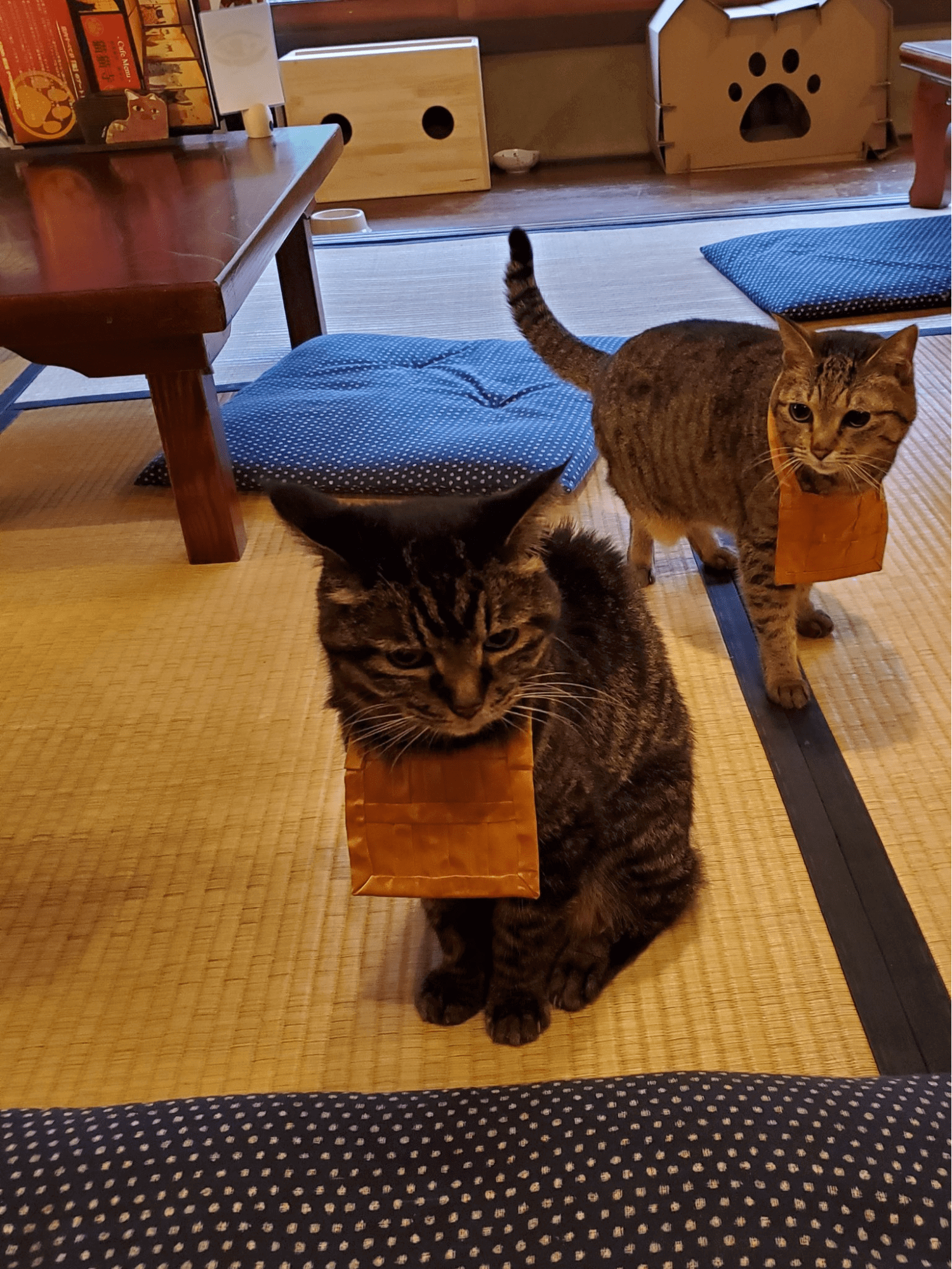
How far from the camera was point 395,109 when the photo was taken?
4.47 m

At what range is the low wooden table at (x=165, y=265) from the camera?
162cm

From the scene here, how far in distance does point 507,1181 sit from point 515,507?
22.1 inches

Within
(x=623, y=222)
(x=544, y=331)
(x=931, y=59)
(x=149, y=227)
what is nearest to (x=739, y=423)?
(x=544, y=331)

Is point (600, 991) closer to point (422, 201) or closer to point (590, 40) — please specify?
point (422, 201)

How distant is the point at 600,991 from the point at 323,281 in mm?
2978

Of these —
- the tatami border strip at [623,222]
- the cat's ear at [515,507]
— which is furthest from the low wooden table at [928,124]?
the cat's ear at [515,507]

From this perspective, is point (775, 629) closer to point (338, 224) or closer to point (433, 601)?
point (433, 601)

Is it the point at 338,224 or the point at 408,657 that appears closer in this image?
the point at 408,657

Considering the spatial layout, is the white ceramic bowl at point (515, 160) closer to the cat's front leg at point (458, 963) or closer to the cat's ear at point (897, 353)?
the cat's ear at point (897, 353)

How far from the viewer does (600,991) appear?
3.80ft

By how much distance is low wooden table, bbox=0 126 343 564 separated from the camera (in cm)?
162

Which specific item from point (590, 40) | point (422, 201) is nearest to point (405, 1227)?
point (422, 201)

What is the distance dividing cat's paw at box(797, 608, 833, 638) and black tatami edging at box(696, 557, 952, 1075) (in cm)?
17

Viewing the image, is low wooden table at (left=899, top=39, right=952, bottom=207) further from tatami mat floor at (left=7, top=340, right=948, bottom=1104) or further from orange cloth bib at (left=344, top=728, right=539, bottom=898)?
orange cloth bib at (left=344, top=728, right=539, bottom=898)
